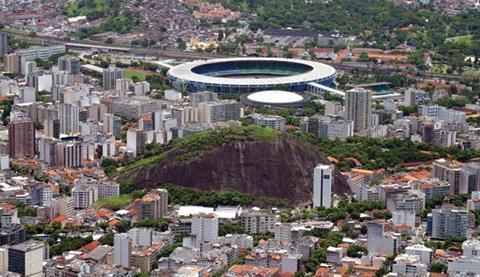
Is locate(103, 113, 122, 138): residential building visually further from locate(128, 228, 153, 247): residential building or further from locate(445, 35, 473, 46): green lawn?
locate(445, 35, 473, 46): green lawn

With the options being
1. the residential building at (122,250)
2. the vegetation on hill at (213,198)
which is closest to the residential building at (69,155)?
the vegetation on hill at (213,198)

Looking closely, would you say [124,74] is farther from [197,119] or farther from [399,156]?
[399,156]

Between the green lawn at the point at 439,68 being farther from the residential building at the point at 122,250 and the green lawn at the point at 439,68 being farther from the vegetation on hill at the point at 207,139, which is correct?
the residential building at the point at 122,250

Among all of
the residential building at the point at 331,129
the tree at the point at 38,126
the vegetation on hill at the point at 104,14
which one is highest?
the vegetation on hill at the point at 104,14

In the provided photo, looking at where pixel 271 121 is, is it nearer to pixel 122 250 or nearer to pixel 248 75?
pixel 248 75

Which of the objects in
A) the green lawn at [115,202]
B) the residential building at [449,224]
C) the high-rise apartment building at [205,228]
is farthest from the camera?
the green lawn at [115,202]

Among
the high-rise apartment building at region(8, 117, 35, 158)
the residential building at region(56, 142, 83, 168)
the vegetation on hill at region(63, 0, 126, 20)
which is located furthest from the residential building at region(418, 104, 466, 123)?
the vegetation on hill at region(63, 0, 126, 20)
